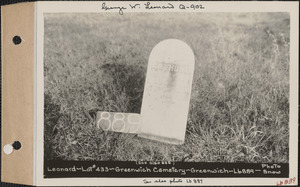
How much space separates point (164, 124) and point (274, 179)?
687 millimetres

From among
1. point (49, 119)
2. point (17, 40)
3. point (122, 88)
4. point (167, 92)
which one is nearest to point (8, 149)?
point (49, 119)

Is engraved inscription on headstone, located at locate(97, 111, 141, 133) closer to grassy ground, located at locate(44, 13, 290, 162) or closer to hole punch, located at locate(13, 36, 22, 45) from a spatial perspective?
grassy ground, located at locate(44, 13, 290, 162)

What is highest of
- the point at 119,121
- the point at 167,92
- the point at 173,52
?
the point at 173,52


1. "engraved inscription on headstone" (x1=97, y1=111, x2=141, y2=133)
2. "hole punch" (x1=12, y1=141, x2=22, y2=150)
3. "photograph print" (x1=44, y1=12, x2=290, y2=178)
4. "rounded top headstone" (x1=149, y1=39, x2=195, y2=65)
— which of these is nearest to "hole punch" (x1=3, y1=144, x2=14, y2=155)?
"hole punch" (x1=12, y1=141, x2=22, y2=150)

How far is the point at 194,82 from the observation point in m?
1.49

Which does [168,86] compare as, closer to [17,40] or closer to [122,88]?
[122,88]

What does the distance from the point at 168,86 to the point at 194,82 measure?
0.47 ft

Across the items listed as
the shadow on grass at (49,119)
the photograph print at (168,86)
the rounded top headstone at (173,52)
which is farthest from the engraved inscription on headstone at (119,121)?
the rounded top headstone at (173,52)

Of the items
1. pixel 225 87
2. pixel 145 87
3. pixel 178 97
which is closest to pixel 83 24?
pixel 145 87

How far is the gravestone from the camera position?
58.6 inches

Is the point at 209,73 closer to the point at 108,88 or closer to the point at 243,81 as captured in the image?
the point at 243,81

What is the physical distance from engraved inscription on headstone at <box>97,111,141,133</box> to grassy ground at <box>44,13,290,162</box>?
32 mm

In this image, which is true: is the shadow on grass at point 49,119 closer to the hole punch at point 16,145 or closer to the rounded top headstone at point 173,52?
the hole punch at point 16,145

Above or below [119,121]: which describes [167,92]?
above
